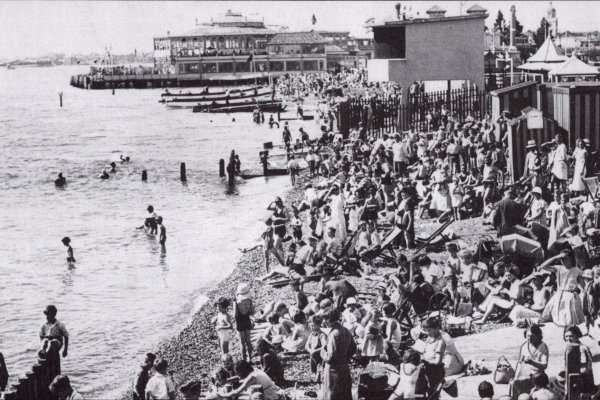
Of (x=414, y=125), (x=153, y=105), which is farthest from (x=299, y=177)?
(x=153, y=105)

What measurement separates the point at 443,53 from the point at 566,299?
25228 mm

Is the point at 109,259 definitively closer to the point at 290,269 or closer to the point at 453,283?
the point at 290,269

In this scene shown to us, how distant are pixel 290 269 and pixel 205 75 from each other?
124 metres

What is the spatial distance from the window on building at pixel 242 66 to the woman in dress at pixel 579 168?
403ft

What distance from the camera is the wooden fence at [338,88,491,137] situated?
1250 inches

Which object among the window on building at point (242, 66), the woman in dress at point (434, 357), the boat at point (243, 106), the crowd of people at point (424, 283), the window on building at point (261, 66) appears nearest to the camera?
the woman in dress at point (434, 357)

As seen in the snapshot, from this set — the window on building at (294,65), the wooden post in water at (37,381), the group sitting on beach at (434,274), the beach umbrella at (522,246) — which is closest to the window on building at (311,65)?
the window on building at (294,65)

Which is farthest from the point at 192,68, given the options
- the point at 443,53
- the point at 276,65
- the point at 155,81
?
the point at 443,53

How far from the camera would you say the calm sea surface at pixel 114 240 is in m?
19.4

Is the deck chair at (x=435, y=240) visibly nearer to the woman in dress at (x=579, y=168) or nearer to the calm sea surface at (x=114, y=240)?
the woman in dress at (x=579, y=168)

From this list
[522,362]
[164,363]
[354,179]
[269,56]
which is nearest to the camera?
[522,362]

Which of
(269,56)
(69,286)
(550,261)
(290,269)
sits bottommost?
(69,286)

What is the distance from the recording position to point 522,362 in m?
9.16

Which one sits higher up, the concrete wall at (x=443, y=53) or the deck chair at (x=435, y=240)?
the concrete wall at (x=443, y=53)
